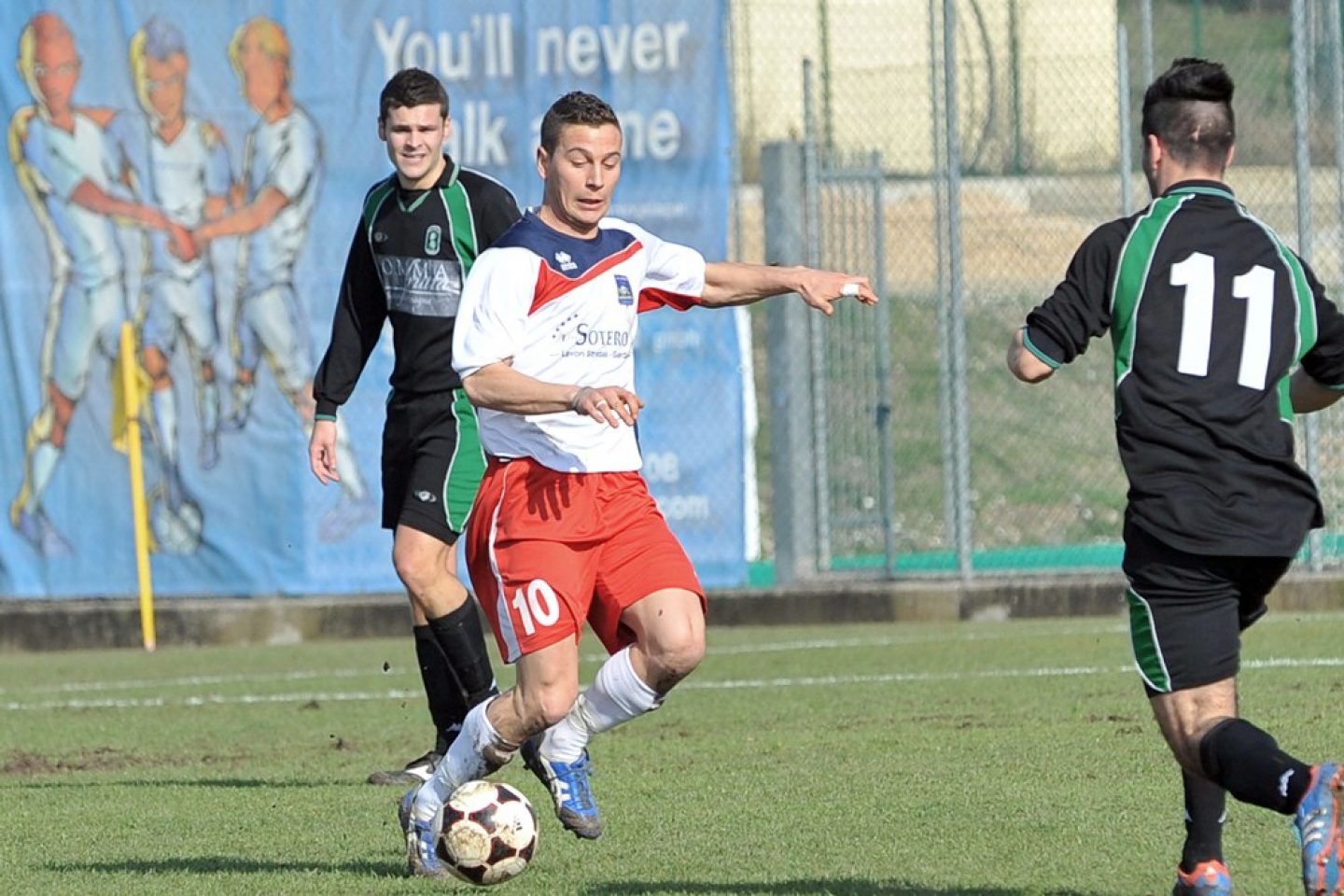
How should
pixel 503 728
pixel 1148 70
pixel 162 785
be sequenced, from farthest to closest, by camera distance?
pixel 1148 70 → pixel 162 785 → pixel 503 728

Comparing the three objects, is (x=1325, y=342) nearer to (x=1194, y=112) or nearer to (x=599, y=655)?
(x=1194, y=112)

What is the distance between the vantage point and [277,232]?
14.4 meters

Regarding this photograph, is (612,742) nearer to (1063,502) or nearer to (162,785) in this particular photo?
(162,785)

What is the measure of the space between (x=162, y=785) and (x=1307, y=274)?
4.71 metres

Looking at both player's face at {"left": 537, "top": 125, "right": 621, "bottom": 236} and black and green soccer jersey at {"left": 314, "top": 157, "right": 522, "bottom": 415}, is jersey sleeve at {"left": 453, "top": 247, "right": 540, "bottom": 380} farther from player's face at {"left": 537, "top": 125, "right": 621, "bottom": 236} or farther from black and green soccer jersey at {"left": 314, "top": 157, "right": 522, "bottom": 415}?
black and green soccer jersey at {"left": 314, "top": 157, "right": 522, "bottom": 415}

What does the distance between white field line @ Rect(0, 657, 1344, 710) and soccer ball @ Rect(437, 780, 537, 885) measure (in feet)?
16.2

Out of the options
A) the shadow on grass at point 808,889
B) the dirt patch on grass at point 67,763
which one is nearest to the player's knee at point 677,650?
the shadow on grass at point 808,889

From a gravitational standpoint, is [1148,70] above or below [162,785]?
above

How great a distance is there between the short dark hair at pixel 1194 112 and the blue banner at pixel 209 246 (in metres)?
9.20

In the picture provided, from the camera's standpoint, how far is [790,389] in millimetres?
14148

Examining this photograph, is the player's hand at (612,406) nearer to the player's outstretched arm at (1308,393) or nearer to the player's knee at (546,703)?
the player's knee at (546,703)

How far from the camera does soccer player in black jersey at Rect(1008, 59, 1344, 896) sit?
15.9ft

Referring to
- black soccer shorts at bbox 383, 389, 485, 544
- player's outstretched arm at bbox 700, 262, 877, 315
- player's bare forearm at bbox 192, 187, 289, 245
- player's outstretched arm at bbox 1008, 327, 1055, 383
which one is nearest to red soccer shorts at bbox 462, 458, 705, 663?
player's outstretched arm at bbox 700, 262, 877, 315

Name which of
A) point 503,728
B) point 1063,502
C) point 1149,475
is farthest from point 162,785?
point 1063,502
